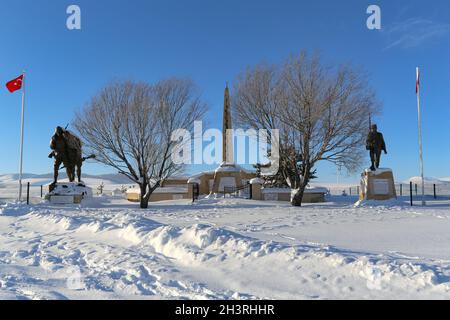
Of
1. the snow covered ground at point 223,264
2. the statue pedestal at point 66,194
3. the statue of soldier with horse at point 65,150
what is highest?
the statue of soldier with horse at point 65,150

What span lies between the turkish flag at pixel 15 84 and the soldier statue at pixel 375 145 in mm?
22319

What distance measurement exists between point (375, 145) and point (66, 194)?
18611 mm

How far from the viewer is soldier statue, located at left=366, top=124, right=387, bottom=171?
21.1 meters

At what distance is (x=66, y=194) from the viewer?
69.3ft

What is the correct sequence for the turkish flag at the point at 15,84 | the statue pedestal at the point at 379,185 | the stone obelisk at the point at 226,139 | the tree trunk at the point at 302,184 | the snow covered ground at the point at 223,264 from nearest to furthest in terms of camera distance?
the snow covered ground at the point at 223,264
the tree trunk at the point at 302,184
the statue pedestal at the point at 379,185
the turkish flag at the point at 15,84
the stone obelisk at the point at 226,139

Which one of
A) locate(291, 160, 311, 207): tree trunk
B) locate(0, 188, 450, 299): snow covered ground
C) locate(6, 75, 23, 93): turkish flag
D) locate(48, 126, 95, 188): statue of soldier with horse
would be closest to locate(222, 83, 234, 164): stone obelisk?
locate(291, 160, 311, 207): tree trunk

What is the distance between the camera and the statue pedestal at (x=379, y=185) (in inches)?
835

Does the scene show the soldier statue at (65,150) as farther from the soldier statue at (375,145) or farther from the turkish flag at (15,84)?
the soldier statue at (375,145)

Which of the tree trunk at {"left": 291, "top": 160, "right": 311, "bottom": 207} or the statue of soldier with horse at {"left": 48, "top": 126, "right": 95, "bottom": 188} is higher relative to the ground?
the statue of soldier with horse at {"left": 48, "top": 126, "right": 95, "bottom": 188}

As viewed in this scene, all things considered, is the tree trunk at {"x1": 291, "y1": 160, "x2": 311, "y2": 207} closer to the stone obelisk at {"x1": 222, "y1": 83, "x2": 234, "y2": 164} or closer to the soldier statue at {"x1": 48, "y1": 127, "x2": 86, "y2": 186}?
the stone obelisk at {"x1": 222, "y1": 83, "x2": 234, "y2": 164}

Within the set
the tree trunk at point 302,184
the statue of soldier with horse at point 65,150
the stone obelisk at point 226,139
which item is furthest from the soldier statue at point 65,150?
the stone obelisk at point 226,139

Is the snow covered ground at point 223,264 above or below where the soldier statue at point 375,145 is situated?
below

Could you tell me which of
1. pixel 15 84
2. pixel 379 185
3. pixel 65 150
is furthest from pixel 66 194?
pixel 379 185

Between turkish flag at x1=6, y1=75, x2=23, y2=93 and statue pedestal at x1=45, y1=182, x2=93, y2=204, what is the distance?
7420 mm
